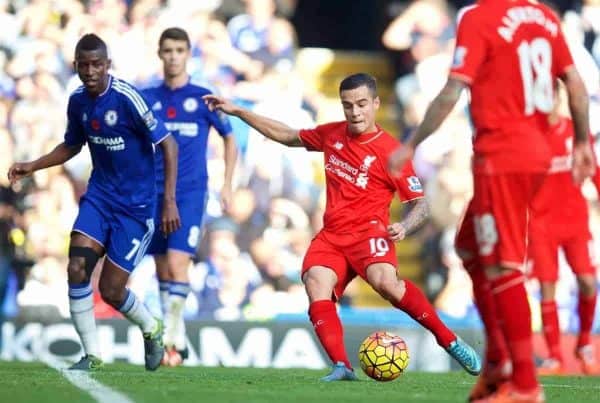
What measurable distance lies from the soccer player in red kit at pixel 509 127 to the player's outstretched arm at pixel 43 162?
4404 mm

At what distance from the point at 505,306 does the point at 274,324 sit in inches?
335

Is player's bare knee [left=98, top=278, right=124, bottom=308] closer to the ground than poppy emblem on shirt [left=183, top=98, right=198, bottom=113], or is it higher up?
closer to the ground

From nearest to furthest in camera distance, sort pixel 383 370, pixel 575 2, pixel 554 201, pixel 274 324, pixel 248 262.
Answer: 1. pixel 383 370
2. pixel 554 201
3. pixel 274 324
4. pixel 248 262
5. pixel 575 2

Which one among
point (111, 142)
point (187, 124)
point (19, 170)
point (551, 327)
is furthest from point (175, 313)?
point (551, 327)

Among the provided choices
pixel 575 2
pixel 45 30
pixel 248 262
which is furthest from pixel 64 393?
pixel 575 2

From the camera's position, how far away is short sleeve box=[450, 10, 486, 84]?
22.9 ft

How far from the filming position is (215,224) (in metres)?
16.6

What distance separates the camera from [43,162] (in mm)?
10875

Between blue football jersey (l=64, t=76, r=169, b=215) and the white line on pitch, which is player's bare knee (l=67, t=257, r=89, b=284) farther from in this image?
the white line on pitch

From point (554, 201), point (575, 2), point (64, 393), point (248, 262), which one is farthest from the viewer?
point (575, 2)

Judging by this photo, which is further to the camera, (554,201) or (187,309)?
(187,309)

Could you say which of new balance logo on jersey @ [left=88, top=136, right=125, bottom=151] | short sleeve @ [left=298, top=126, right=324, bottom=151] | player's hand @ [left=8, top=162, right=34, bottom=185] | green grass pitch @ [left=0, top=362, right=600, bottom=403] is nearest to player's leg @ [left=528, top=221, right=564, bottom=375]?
green grass pitch @ [left=0, top=362, right=600, bottom=403]

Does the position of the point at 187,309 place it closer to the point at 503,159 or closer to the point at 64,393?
the point at 64,393

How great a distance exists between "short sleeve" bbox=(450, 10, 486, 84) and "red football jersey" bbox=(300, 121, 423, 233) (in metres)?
3.00
